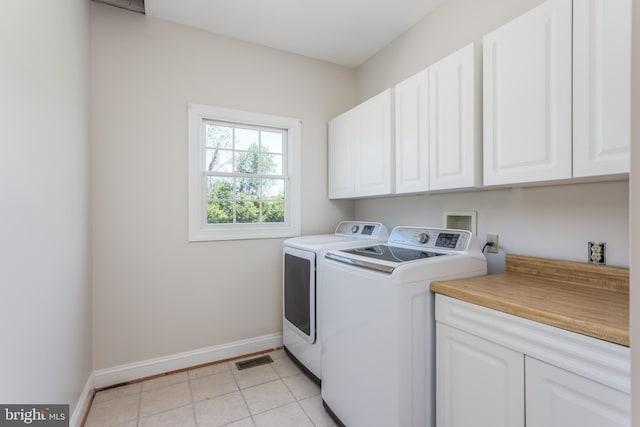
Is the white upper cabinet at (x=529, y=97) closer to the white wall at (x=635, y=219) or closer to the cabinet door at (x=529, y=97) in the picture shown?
the cabinet door at (x=529, y=97)

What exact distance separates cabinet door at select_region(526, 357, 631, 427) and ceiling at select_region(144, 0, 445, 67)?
227 cm

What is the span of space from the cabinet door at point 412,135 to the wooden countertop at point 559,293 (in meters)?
0.70

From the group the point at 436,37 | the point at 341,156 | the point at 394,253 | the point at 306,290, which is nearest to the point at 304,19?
the point at 436,37

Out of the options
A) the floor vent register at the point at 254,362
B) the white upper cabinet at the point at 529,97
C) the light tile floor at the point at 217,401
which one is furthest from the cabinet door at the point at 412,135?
the floor vent register at the point at 254,362

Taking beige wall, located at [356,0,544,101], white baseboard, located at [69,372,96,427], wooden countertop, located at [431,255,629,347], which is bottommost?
white baseboard, located at [69,372,96,427]

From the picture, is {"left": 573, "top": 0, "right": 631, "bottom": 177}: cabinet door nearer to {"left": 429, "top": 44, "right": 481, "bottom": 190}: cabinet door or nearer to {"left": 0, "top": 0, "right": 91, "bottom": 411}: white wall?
{"left": 429, "top": 44, "right": 481, "bottom": 190}: cabinet door

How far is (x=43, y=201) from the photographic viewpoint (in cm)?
128

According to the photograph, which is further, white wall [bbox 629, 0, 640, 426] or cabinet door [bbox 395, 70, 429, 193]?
cabinet door [bbox 395, 70, 429, 193]

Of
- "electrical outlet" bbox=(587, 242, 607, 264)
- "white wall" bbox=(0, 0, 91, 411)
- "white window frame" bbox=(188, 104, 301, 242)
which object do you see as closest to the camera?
"white wall" bbox=(0, 0, 91, 411)

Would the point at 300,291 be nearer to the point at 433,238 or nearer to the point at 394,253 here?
the point at 394,253

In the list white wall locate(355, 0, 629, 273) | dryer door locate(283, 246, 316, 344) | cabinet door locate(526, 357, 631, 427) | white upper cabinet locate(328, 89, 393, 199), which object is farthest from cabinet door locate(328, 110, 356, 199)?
cabinet door locate(526, 357, 631, 427)

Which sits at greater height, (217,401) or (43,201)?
(43,201)

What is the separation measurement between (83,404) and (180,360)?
0.62 m

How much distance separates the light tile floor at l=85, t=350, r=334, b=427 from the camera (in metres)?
1.76
